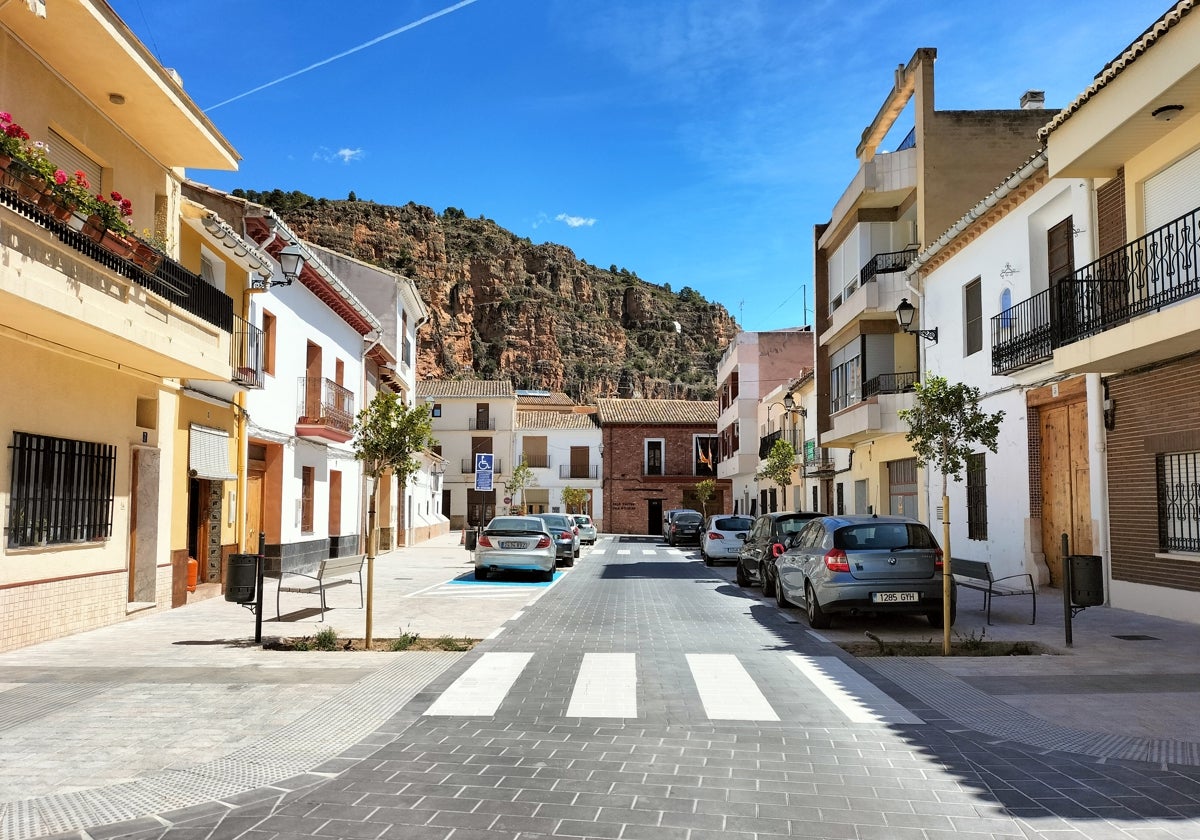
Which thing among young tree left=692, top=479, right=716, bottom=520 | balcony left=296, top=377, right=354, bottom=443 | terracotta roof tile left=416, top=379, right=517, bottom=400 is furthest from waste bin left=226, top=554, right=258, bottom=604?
terracotta roof tile left=416, top=379, right=517, bottom=400

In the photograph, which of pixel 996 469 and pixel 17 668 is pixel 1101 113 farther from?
pixel 17 668

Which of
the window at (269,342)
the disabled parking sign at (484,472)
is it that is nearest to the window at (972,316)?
the window at (269,342)

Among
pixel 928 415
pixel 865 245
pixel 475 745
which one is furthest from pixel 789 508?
pixel 475 745

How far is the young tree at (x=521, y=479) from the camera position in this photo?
179 feet

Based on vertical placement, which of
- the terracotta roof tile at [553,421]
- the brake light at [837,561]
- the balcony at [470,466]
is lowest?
the brake light at [837,561]

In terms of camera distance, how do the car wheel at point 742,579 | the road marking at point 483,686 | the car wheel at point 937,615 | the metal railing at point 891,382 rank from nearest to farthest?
the road marking at point 483,686 < the car wheel at point 937,615 < the car wheel at point 742,579 < the metal railing at point 891,382

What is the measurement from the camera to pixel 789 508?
128 feet

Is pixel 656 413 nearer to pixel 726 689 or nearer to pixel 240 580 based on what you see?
pixel 240 580

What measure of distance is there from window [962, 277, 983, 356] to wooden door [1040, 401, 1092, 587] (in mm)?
3007

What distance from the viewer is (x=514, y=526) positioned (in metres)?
20.2

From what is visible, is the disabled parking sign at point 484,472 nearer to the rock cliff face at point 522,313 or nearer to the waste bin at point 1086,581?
the waste bin at point 1086,581

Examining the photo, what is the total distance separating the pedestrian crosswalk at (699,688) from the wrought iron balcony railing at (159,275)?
597 cm

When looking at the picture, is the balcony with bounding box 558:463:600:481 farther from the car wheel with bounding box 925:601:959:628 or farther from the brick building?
the car wheel with bounding box 925:601:959:628

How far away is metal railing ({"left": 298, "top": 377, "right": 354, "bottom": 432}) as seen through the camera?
2066 cm
